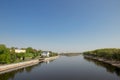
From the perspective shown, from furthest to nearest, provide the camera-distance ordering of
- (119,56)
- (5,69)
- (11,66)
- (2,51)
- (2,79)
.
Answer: (119,56), (2,51), (11,66), (5,69), (2,79)

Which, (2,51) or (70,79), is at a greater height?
(2,51)

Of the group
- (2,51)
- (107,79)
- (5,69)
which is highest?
(2,51)

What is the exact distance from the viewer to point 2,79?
32656mm

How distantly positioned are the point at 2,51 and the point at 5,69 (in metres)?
14.6

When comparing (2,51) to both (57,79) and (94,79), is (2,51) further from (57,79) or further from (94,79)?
(94,79)

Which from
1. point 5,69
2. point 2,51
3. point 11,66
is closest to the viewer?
point 5,69

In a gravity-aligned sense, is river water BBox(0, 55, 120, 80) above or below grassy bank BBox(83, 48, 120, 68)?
below

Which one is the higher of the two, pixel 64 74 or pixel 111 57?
pixel 111 57

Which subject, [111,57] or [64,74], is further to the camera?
[111,57]

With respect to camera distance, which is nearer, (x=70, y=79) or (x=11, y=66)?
(x=70, y=79)

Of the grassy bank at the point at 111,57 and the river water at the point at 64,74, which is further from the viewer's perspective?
the grassy bank at the point at 111,57

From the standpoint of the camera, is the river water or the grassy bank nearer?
the river water

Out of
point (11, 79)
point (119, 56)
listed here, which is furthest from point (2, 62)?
point (119, 56)

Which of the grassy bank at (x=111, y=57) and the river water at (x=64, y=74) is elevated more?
the grassy bank at (x=111, y=57)
